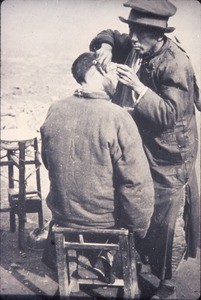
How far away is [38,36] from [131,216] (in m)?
12.9

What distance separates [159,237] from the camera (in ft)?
11.5

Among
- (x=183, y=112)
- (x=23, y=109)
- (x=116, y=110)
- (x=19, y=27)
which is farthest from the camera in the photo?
(x=19, y=27)

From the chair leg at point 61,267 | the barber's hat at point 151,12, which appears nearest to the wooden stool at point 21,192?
the chair leg at point 61,267

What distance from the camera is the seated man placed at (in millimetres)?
2750

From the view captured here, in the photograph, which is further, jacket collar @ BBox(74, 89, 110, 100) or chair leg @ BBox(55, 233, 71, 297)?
chair leg @ BBox(55, 233, 71, 297)

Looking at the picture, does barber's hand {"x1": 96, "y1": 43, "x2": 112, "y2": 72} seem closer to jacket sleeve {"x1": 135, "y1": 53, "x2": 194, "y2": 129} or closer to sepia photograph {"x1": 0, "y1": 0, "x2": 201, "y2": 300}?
sepia photograph {"x1": 0, "y1": 0, "x2": 201, "y2": 300}

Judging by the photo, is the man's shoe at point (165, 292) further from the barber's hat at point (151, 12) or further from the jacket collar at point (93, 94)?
the barber's hat at point (151, 12)

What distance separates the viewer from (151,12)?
2.99m

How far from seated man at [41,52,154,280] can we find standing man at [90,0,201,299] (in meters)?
0.35

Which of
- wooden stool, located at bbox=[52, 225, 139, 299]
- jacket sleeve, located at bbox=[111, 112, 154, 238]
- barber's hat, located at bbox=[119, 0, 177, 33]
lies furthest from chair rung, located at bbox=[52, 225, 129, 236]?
barber's hat, located at bbox=[119, 0, 177, 33]

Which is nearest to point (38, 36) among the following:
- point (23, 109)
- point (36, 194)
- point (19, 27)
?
point (19, 27)

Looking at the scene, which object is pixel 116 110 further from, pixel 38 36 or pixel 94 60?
pixel 38 36

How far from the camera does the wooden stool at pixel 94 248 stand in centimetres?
295

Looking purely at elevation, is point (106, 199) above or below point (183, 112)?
below
